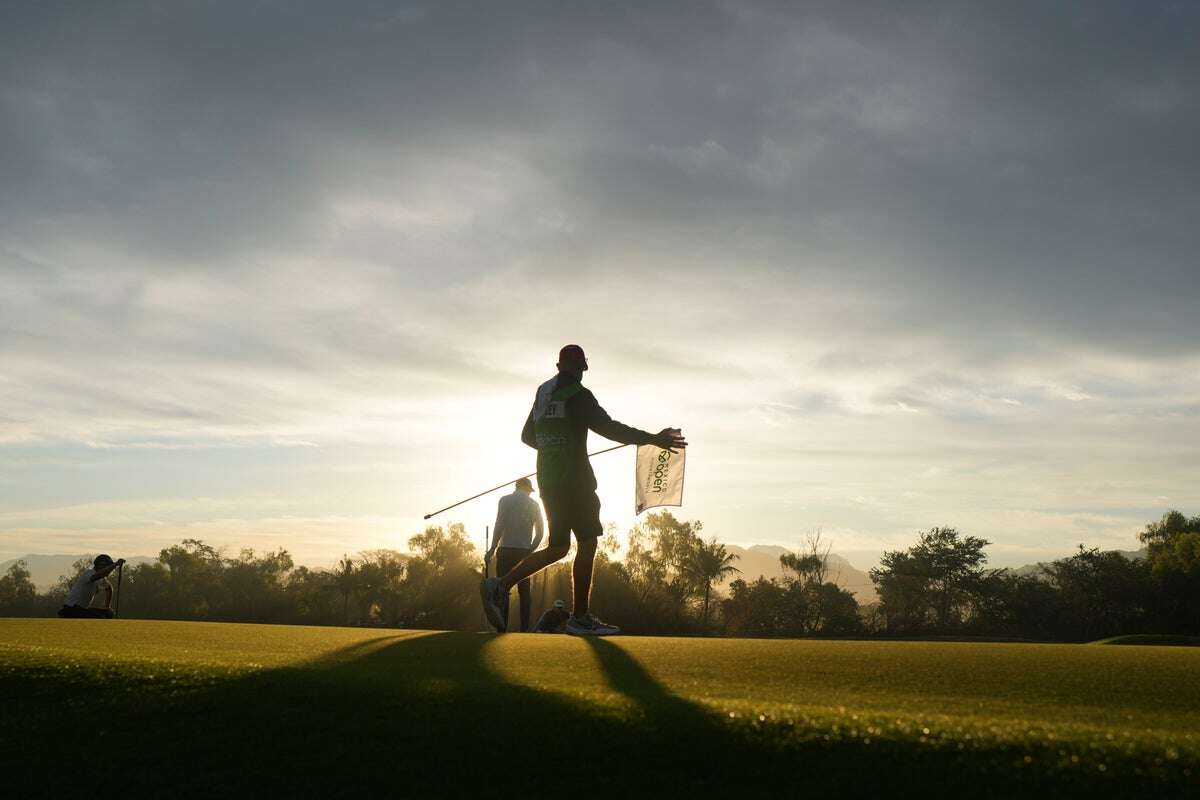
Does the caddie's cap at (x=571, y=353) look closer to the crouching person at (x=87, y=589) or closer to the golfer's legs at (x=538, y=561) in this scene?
the golfer's legs at (x=538, y=561)

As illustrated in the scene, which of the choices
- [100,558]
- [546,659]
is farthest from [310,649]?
[100,558]

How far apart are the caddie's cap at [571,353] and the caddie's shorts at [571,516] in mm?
1339

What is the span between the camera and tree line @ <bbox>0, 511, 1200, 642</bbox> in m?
48.7

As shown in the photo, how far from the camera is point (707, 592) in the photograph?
279 feet

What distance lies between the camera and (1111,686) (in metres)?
4.91

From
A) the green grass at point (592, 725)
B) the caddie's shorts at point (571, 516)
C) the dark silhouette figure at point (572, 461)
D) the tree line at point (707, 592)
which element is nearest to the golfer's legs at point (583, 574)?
the dark silhouette figure at point (572, 461)

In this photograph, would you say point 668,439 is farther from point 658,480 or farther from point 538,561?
point 658,480

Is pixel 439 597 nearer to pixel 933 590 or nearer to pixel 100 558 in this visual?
pixel 100 558

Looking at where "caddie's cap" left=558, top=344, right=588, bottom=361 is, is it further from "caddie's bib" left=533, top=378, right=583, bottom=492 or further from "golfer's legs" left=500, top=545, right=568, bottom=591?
"golfer's legs" left=500, top=545, right=568, bottom=591

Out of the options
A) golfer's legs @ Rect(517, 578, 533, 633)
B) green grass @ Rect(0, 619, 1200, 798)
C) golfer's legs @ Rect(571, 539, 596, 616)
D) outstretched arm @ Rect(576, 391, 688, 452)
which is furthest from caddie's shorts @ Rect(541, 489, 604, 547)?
golfer's legs @ Rect(517, 578, 533, 633)

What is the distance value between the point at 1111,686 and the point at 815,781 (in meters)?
3.01

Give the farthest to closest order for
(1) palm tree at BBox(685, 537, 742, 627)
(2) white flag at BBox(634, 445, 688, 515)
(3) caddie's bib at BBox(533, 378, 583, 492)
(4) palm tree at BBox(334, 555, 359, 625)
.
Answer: (1) palm tree at BBox(685, 537, 742, 627), (4) palm tree at BBox(334, 555, 359, 625), (2) white flag at BBox(634, 445, 688, 515), (3) caddie's bib at BBox(533, 378, 583, 492)

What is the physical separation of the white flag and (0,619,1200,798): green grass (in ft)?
22.5

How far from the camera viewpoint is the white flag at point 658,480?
41.1 feet
